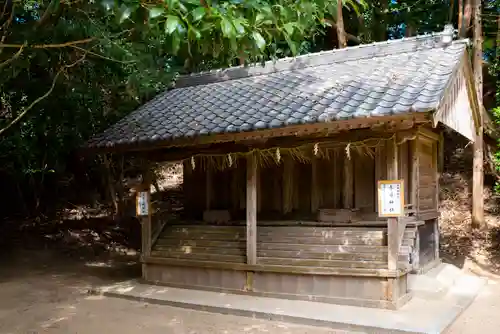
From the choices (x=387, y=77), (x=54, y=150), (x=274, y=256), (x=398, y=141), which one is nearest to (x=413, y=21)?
(x=387, y=77)

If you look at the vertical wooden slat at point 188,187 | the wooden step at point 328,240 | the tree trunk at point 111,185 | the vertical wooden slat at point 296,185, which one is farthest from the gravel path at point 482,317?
the tree trunk at point 111,185

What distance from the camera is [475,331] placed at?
6.31m

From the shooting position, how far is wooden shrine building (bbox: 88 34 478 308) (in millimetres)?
7004

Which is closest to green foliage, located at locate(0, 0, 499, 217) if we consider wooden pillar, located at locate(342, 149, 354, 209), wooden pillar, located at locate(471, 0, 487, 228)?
wooden pillar, located at locate(471, 0, 487, 228)

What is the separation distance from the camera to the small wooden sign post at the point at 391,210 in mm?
6833

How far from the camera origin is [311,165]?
904cm

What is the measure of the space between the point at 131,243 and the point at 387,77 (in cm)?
964

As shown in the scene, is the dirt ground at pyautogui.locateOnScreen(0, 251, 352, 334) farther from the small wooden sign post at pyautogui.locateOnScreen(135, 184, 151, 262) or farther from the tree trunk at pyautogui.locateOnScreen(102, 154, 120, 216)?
the tree trunk at pyautogui.locateOnScreen(102, 154, 120, 216)

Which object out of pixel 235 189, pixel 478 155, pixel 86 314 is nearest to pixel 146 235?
pixel 235 189

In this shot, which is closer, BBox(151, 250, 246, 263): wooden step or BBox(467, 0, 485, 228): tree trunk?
BBox(151, 250, 246, 263): wooden step

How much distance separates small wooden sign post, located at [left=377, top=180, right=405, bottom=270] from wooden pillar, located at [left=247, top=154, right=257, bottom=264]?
2241mm

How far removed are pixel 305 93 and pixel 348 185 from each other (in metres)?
1.90

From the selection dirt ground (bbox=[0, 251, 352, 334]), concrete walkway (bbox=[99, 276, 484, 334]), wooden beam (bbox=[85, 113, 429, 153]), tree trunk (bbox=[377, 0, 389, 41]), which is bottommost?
dirt ground (bbox=[0, 251, 352, 334])

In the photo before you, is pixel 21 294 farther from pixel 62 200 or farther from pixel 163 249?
pixel 62 200
